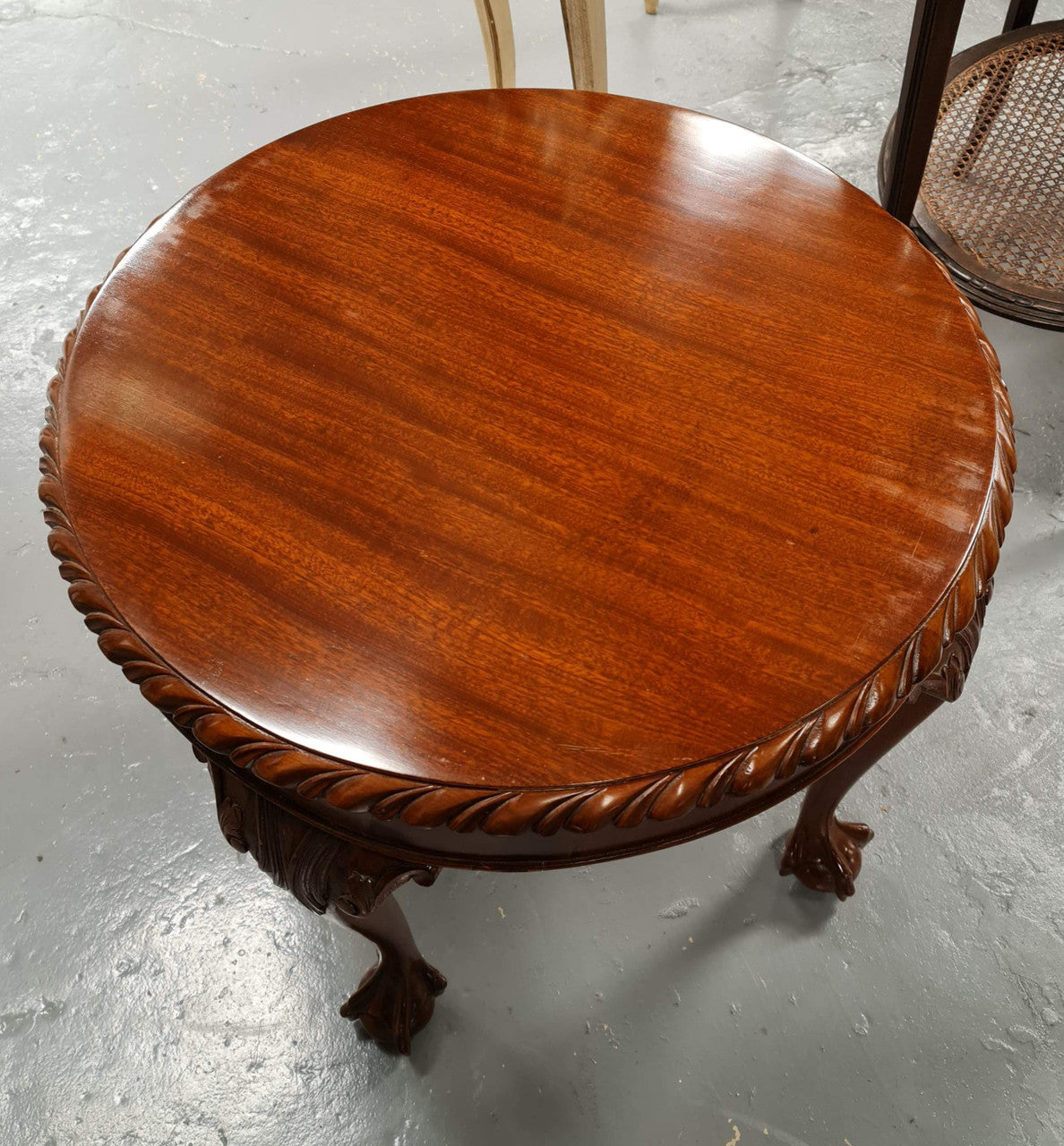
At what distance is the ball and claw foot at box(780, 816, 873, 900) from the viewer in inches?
53.6

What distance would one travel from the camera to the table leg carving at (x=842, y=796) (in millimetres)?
996

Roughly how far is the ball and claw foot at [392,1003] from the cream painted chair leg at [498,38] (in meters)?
1.38

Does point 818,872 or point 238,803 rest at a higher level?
point 238,803

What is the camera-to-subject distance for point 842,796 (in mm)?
1264

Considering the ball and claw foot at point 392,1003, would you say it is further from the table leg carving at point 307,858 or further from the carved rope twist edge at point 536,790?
the carved rope twist edge at point 536,790

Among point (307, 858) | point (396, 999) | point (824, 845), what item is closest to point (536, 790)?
point (307, 858)

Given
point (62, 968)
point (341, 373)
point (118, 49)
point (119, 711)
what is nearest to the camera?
point (341, 373)

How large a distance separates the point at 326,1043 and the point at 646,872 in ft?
1.46

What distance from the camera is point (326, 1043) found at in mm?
1293

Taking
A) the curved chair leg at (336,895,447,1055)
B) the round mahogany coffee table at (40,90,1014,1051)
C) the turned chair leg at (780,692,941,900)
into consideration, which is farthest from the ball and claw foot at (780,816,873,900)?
the curved chair leg at (336,895,447,1055)

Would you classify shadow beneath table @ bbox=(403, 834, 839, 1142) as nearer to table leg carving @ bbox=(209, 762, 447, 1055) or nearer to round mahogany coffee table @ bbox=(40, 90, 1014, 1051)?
round mahogany coffee table @ bbox=(40, 90, 1014, 1051)

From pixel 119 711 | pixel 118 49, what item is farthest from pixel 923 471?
pixel 118 49

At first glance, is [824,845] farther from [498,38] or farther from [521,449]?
→ [498,38]

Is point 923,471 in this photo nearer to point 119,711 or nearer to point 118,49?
point 119,711
